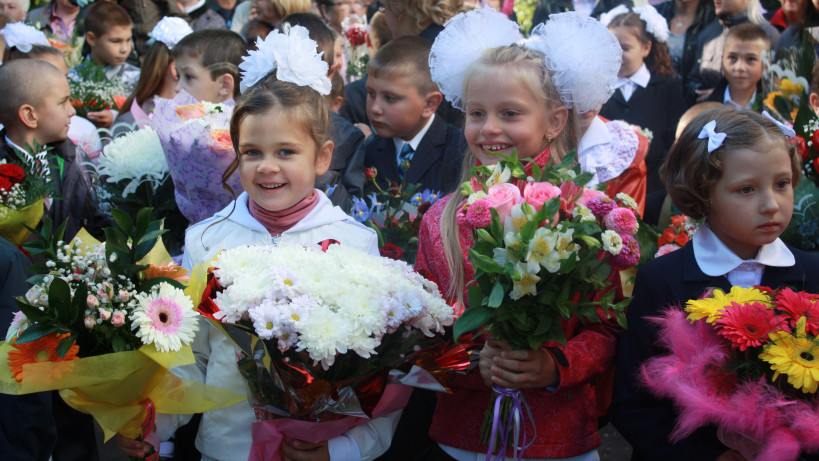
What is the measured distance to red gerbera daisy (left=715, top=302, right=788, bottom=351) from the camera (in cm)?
197

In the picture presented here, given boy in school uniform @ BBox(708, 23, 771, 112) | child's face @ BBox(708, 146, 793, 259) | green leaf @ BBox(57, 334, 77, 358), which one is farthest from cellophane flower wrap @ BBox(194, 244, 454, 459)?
boy in school uniform @ BBox(708, 23, 771, 112)

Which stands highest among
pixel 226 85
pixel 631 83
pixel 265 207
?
pixel 265 207

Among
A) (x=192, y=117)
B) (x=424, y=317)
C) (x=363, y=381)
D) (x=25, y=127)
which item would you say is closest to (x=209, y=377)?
(x=363, y=381)

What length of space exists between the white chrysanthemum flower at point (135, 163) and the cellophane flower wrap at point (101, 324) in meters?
1.35

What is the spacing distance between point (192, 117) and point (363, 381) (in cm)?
186

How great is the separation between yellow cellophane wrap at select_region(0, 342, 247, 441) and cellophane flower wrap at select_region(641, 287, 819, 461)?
128 centimetres

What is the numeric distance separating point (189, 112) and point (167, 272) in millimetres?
1480

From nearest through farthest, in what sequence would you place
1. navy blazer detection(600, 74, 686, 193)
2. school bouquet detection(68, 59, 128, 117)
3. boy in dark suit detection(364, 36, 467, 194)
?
boy in dark suit detection(364, 36, 467, 194) → navy blazer detection(600, 74, 686, 193) → school bouquet detection(68, 59, 128, 117)

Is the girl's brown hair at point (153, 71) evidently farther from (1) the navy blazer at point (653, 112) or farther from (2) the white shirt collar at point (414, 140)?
(1) the navy blazer at point (653, 112)

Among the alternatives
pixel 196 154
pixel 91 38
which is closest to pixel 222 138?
pixel 196 154

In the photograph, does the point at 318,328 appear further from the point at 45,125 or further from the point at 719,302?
the point at 45,125

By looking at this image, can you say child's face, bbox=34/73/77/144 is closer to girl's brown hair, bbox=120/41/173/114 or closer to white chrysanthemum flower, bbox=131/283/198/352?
girl's brown hair, bbox=120/41/173/114

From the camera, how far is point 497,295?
1.98 metres

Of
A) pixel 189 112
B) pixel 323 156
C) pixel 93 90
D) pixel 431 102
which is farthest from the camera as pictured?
pixel 93 90
